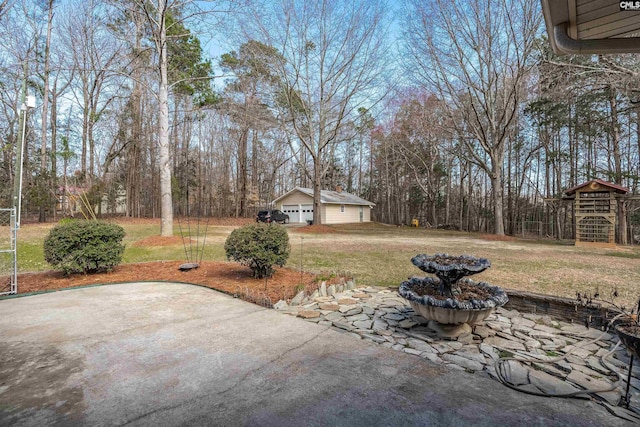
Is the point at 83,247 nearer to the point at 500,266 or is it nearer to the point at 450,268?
the point at 450,268

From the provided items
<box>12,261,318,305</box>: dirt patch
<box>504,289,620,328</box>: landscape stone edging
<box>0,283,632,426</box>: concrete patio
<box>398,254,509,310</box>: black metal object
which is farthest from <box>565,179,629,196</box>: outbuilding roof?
<box>0,283,632,426</box>: concrete patio

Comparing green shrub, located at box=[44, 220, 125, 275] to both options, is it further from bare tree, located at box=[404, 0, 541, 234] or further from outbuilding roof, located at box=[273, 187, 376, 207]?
outbuilding roof, located at box=[273, 187, 376, 207]

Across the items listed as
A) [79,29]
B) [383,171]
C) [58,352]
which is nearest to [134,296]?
[58,352]

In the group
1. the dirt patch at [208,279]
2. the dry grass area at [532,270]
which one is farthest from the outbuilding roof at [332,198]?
the dirt patch at [208,279]

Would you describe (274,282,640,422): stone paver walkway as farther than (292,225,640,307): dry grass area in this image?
No

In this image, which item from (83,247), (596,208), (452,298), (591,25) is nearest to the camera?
(591,25)

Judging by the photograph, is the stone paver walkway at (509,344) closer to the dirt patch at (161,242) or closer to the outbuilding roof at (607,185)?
the dirt patch at (161,242)

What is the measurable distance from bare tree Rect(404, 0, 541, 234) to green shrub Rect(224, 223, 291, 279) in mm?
12129

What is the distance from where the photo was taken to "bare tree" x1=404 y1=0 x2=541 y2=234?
37.6 ft

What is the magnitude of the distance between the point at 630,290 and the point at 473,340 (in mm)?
3969

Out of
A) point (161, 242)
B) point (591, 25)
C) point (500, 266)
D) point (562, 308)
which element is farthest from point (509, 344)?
point (161, 242)

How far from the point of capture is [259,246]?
15.4 feet

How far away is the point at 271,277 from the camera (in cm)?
515

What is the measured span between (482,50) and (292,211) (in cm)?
1800
